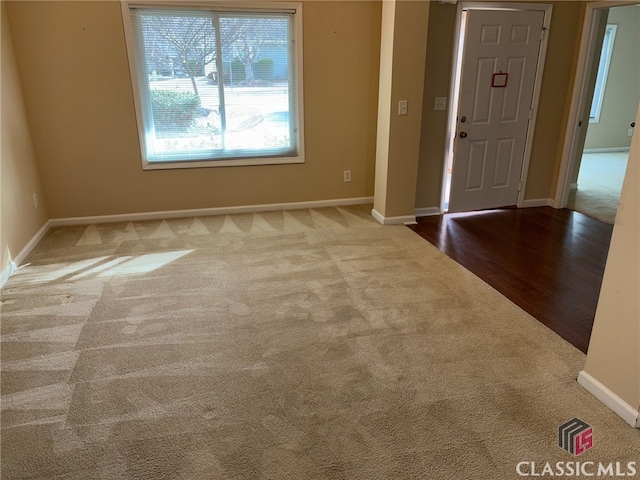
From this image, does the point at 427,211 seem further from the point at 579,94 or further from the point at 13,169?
the point at 13,169

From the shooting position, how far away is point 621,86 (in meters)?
8.11

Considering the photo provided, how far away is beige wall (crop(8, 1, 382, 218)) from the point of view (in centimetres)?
408

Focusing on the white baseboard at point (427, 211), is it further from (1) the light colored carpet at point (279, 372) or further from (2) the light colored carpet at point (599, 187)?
(2) the light colored carpet at point (599, 187)

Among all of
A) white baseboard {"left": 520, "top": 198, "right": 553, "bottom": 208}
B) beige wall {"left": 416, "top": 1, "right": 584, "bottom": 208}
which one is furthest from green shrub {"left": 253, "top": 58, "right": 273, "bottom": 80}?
white baseboard {"left": 520, "top": 198, "right": 553, "bottom": 208}

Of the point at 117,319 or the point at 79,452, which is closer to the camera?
the point at 79,452

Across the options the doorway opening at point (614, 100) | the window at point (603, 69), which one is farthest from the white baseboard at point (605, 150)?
the window at point (603, 69)

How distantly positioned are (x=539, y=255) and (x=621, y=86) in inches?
248

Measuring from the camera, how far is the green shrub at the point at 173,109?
4453mm

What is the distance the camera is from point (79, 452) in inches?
73.4

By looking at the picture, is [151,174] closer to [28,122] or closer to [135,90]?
[135,90]

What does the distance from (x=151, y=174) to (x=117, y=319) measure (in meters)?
2.17

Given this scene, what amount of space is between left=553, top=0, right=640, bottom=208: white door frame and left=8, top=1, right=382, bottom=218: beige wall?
2.13m

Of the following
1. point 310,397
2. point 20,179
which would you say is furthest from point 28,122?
point 310,397

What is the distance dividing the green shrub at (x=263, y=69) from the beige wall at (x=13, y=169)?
2162mm
